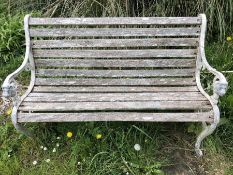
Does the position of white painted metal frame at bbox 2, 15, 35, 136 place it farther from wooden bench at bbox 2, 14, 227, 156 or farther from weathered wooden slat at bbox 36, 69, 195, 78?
weathered wooden slat at bbox 36, 69, 195, 78

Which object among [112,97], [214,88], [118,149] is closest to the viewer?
[214,88]

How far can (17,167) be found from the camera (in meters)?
2.78

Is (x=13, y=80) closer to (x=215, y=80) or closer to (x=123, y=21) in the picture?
(x=123, y=21)

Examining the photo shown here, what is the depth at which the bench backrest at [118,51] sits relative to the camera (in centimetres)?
286

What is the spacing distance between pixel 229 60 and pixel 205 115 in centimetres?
126

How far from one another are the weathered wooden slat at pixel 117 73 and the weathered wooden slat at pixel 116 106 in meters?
0.38

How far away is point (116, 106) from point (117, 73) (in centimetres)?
45

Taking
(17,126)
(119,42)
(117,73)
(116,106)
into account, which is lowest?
(17,126)

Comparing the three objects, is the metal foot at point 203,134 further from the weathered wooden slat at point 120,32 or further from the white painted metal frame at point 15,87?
the white painted metal frame at point 15,87

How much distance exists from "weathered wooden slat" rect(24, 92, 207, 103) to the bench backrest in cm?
17

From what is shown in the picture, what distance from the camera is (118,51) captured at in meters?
2.91

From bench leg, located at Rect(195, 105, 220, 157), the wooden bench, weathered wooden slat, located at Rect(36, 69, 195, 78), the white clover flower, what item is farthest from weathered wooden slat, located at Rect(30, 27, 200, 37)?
the white clover flower

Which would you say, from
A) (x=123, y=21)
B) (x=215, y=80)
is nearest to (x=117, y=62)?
(x=123, y=21)

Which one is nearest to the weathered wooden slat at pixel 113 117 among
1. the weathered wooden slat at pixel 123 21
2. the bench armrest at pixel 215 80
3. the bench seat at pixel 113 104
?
the bench seat at pixel 113 104
